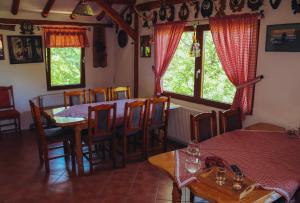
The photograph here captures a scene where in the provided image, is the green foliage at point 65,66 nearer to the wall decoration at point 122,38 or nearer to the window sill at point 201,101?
the wall decoration at point 122,38

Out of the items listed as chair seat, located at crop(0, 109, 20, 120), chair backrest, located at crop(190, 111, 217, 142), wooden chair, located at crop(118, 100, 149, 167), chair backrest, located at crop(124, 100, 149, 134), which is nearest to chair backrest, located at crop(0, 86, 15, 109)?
chair seat, located at crop(0, 109, 20, 120)

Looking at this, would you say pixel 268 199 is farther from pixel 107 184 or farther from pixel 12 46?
pixel 12 46

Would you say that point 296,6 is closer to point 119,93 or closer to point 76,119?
point 76,119

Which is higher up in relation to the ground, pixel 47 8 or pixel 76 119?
pixel 47 8

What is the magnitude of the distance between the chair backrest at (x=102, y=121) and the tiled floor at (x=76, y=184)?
1.78ft

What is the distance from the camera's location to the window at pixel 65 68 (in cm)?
537

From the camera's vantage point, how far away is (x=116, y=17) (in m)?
4.78

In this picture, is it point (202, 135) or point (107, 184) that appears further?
point (107, 184)

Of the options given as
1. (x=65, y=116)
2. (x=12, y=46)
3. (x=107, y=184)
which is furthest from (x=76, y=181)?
(x=12, y=46)

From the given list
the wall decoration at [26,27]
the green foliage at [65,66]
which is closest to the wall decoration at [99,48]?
the green foliage at [65,66]

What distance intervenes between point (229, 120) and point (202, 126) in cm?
44

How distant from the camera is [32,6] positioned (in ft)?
15.8

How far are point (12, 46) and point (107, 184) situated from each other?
325cm

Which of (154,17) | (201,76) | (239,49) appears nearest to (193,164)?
(239,49)
